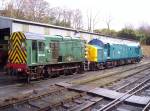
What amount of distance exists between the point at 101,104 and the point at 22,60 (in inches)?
267

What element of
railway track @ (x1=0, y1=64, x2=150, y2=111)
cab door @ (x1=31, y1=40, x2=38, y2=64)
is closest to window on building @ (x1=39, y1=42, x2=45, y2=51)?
cab door @ (x1=31, y1=40, x2=38, y2=64)

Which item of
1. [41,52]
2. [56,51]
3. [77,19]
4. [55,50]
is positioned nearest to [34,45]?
[41,52]

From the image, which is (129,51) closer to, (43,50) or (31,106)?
(43,50)

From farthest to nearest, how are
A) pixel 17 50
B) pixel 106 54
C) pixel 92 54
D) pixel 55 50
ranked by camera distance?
pixel 106 54 → pixel 92 54 → pixel 55 50 → pixel 17 50

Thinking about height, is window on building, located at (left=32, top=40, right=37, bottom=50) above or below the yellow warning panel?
above

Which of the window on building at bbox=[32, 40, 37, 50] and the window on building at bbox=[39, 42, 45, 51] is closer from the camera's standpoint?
the window on building at bbox=[32, 40, 37, 50]

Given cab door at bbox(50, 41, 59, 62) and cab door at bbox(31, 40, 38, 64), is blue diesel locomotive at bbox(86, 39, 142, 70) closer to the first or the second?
cab door at bbox(50, 41, 59, 62)

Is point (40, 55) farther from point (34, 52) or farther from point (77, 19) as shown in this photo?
point (77, 19)

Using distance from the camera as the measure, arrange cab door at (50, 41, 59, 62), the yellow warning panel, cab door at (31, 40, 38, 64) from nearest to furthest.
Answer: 1. cab door at (31, 40, 38, 64)
2. cab door at (50, 41, 59, 62)
3. the yellow warning panel

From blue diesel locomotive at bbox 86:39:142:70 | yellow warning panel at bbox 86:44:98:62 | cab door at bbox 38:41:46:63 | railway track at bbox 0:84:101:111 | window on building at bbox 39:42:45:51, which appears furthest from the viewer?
blue diesel locomotive at bbox 86:39:142:70

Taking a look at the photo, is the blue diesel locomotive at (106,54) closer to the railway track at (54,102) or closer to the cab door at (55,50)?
the cab door at (55,50)

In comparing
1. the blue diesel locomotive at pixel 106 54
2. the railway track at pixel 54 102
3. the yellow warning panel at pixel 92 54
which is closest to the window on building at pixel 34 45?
the railway track at pixel 54 102

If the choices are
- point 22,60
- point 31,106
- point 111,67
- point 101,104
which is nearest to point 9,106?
point 31,106

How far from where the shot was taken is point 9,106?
10039 mm
